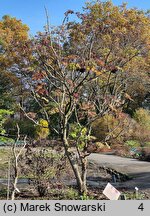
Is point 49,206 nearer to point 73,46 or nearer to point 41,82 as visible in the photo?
point 41,82

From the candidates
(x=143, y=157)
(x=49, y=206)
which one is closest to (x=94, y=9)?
(x=143, y=157)

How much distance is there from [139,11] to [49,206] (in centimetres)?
1999

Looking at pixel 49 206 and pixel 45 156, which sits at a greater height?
pixel 45 156

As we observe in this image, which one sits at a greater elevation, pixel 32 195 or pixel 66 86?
pixel 66 86

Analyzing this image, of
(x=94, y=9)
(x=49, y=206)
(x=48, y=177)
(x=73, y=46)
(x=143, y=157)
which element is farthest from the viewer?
(x=94, y=9)

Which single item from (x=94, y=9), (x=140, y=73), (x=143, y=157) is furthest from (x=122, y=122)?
(x=140, y=73)

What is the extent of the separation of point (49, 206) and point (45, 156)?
3413mm

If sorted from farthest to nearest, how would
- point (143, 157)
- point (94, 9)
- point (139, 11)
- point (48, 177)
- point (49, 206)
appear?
point (139, 11) < point (94, 9) < point (143, 157) < point (48, 177) < point (49, 206)

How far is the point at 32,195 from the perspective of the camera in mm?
7852

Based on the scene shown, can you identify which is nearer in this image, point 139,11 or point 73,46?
point 73,46

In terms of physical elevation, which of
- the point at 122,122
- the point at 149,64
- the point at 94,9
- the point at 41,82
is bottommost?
the point at 122,122

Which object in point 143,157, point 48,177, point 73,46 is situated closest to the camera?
point 48,177

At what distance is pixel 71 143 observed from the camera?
26.1 ft

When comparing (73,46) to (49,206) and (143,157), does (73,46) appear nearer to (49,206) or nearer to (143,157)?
(143,157)
